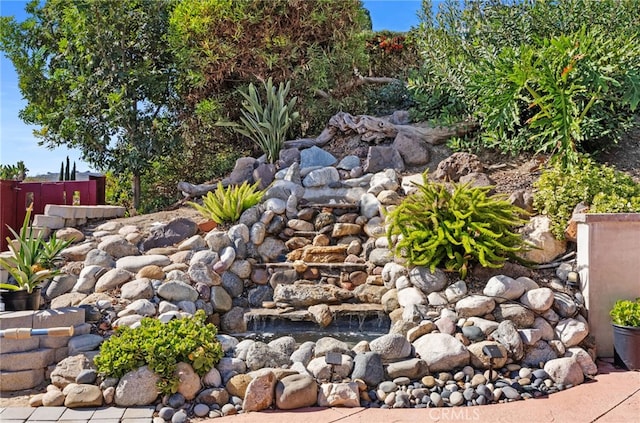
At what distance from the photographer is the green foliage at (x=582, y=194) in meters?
4.45

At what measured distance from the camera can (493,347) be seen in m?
3.69

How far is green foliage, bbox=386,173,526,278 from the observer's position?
421cm

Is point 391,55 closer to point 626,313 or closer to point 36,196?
point 36,196

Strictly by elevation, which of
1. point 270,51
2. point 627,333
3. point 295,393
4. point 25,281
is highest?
point 270,51

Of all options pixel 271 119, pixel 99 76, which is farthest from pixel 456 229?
pixel 99 76

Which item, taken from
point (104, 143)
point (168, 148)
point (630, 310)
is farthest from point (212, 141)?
point (630, 310)

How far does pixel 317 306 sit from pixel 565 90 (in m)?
3.53

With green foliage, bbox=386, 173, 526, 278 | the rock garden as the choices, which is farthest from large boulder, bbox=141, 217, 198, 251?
green foliage, bbox=386, 173, 526, 278

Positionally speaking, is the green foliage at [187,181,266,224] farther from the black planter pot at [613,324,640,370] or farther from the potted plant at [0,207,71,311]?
the black planter pot at [613,324,640,370]

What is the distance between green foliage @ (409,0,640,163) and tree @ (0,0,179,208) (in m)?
3.94

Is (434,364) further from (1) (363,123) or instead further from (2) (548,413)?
(1) (363,123)

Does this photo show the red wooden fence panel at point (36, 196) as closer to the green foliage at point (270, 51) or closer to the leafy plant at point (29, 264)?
the leafy plant at point (29, 264)

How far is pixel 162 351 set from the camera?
329 centimetres

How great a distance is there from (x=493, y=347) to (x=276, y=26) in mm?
5694
